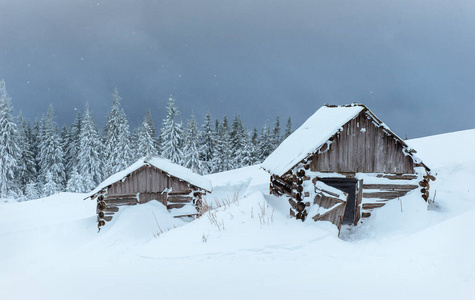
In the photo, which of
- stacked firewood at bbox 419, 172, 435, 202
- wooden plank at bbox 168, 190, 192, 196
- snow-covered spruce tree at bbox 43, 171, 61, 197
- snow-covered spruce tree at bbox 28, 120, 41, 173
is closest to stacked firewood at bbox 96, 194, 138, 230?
wooden plank at bbox 168, 190, 192, 196

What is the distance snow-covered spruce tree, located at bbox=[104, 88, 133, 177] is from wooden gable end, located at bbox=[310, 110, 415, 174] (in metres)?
36.6

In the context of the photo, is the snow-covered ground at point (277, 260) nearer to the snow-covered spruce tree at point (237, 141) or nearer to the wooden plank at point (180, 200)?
the wooden plank at point (180, 200)

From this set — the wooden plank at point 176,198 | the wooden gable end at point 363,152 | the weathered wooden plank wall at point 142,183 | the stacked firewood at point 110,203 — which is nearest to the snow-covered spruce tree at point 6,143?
the stacked firewood at point 110,203

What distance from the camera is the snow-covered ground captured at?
6.41 meters

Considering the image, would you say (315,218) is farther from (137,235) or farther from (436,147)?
(436,147)

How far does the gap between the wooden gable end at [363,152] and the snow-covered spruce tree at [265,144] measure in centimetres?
3772

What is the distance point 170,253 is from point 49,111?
176 ft

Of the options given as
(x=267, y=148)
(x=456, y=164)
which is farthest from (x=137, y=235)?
(x=267, y=148)

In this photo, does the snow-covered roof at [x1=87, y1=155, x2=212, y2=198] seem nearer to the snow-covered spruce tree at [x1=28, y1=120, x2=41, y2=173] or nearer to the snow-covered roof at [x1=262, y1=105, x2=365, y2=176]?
the snow-covered roof at [x1=262, y1=105, x2=365, y2=176]

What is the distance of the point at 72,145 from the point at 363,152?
52.7 m

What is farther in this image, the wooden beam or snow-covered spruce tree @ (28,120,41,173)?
snow-covered spruce tree @ (28,120,41,173)

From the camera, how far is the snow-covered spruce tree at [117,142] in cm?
4488

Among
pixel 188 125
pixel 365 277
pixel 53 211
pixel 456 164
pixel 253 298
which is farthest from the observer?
pixel 188 125

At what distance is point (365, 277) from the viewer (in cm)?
707
